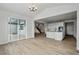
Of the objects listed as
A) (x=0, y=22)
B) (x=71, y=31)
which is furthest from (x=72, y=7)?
(x=71, y=31)

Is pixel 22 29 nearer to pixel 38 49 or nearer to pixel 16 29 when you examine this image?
pixel 16 29

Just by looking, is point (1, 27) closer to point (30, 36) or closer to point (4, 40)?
point (4, 40)

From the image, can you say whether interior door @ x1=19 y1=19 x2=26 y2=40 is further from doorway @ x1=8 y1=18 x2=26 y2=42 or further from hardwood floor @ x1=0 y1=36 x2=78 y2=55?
hardwood floor @ x1=0 y1=36 x2=78 y2=55

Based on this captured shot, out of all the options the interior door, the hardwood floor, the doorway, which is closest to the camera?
the hardwood floor

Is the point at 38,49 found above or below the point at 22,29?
below

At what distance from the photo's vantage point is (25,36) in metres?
8.60

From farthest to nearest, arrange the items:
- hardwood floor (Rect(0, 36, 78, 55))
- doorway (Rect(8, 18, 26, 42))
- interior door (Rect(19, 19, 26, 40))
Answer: interior door (Rect(19, 19, 26, 40)) → doorway (Rect(8, 18, 26, 42)) → hardwood floor (Rect(0, 36, 78, 55))

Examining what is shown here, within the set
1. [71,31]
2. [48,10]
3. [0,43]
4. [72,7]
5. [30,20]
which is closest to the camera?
[72,7]

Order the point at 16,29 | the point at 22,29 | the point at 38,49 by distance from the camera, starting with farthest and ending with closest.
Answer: the point at 22,29 < the point at 16,29 < the point at 38,49

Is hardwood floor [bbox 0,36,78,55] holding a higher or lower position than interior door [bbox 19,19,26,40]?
lower

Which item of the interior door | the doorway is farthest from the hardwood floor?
the interior door

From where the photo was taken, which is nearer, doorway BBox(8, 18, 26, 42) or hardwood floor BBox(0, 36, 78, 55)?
hardwood floor BBox(0, 36, 78, 55)

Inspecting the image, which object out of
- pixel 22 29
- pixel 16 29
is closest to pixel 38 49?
pixel 16 29

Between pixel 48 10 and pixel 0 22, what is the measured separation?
3997 mm
